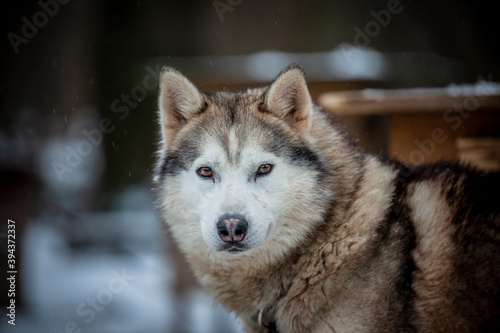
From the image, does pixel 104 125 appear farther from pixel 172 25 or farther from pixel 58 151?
pixel 172 25

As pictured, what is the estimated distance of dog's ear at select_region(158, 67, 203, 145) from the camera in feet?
9.14

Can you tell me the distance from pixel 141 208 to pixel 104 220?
70 cm

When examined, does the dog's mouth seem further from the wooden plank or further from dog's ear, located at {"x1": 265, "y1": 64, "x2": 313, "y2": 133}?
the wooden plank

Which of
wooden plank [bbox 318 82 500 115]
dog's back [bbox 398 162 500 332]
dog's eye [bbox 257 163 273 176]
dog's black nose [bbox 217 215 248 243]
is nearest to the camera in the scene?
dog's back [bbox 398 162 500 332]

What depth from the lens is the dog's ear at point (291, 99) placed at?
265 centimetres

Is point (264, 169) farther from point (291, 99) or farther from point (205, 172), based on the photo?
point (291, 99)

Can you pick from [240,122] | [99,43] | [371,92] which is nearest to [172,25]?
[99,43]

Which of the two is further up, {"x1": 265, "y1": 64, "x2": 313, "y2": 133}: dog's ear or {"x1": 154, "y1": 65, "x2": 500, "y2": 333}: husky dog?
{"x1": 265, "y1": 64, "x2": 313, "y2": 133}: dog's ear

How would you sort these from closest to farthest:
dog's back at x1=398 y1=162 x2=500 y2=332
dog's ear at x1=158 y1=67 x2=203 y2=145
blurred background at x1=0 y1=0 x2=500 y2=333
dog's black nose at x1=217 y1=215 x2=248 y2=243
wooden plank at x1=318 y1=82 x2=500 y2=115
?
dog's back at x1=398 y1=162 x2=500 y2=332
dog's black nose at x1=217 y1=215 x2=248 y2=243
dog's ear at x1=158 y1=67 x2=203 y2=145
wooden plank at x1=318 y1=82 x2=500 y2=115
blurred background at x1=0 y1=0 x2=500 y2=333

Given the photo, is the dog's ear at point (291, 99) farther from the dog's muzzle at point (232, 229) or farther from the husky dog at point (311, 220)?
the dog's muzzle at point (232, 229)

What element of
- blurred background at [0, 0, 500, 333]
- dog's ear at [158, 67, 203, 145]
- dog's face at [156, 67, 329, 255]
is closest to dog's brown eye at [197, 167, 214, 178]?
dog's face at [156, 67, 329, 255]

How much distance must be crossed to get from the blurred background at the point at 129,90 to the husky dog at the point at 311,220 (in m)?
2.49

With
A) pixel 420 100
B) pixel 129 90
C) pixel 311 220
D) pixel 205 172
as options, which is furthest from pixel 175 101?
pixel 129 90

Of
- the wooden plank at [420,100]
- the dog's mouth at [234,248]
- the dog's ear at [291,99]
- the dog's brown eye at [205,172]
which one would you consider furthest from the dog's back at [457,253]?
the wooden plank at [420,100]
